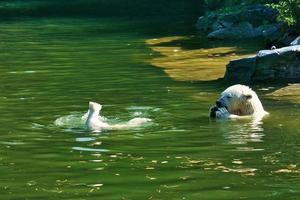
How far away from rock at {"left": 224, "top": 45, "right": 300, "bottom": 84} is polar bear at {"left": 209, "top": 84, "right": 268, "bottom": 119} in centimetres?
452

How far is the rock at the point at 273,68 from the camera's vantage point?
61.9ft

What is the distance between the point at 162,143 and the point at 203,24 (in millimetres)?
26700

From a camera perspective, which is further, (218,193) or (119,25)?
(119,25)

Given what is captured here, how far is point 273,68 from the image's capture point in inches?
751

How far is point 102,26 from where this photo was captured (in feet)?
138

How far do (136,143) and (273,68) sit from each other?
7.84 meters

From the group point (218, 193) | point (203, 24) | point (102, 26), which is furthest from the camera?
point (102, 26)

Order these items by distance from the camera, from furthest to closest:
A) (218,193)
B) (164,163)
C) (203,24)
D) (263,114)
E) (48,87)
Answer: (203,24) → (48,87) → (263,114) → (164,163) → (218,193)

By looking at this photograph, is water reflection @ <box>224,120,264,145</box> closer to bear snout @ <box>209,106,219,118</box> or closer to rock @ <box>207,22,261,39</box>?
bear snout @ <box>209,106,219,118</box>

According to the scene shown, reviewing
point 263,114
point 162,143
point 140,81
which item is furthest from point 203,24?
point 162,143

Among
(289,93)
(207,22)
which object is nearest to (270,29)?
(207,22)

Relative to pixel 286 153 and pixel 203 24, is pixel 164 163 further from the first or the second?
pixel 203 24

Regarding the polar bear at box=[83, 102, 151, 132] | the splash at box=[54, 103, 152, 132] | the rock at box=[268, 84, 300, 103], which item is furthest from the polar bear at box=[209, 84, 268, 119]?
the rock at box=[268, 84, 300, 103]

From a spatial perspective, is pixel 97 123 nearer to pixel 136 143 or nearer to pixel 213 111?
pixel 136 143
